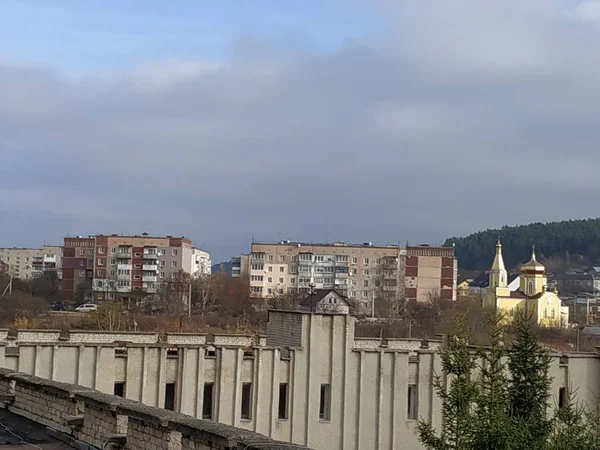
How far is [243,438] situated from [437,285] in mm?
131789

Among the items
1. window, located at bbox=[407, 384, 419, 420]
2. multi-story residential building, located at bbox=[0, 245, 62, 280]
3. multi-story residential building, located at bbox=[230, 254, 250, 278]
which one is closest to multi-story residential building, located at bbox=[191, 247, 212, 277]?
multi-story residential building, located at bbox=[230, 254, 250, 278]

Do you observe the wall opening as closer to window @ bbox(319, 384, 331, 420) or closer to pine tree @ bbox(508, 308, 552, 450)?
window @ bbox(319, 384, 331, 420)

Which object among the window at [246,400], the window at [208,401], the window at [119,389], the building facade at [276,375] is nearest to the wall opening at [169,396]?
the building facade at [276,375]

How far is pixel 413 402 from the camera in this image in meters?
31.2

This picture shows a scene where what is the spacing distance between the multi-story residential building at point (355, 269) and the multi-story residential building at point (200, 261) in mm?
12529

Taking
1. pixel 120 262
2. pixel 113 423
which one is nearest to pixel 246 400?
pixel 113 423

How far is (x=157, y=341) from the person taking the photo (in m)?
30.8

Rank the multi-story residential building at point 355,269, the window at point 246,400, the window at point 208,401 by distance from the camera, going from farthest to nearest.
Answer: the multi-story residential building at point 355,269 → the window at point 246,400 → the window at point 208,401

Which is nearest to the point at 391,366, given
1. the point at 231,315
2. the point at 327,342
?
the point at 327,342

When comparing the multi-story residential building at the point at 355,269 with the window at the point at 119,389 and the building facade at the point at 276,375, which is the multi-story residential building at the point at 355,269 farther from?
the window at the point at 119,389

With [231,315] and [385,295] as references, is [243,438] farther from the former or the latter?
[385,295]

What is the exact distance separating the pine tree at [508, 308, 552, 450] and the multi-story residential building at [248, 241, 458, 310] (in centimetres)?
10957

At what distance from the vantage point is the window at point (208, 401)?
2839cm

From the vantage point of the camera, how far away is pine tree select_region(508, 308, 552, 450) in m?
23.6
